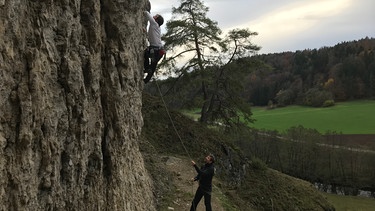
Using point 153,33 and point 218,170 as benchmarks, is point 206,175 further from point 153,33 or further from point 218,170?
point 218,170

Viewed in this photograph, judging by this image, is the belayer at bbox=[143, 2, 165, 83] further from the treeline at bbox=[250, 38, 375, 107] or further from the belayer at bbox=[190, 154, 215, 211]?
the treeline at bbox=[250, 38, 375, 107]

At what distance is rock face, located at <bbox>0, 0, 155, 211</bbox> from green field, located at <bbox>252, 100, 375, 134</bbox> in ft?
202

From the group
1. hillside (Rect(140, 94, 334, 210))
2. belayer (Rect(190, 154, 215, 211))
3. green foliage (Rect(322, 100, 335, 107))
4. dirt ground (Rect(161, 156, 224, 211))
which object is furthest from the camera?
green foliage (Rect(322, 100, 335, 107))

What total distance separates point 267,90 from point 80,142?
97.9m

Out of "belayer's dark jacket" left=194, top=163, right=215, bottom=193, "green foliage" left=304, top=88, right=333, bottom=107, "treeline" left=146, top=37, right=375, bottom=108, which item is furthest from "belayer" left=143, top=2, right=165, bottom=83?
"green foliage" left=304, top=88, right=333, bottom=107

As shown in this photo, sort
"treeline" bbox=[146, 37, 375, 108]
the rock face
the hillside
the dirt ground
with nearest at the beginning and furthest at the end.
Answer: the rock face → the dirt ground → the hillside → "treeline" bbox=[146, 37, 375, 108]

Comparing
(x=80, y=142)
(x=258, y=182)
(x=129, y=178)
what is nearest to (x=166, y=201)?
(x=129, y=178)

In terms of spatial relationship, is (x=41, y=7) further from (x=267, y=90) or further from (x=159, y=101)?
(x=267, y=90)

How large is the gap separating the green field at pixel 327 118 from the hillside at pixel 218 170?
4661 centimetres

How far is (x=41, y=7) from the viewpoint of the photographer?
6.51 meters

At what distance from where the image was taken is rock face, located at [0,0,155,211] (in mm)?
5875

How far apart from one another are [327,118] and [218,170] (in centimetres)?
6497

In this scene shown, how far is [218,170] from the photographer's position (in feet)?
71.0

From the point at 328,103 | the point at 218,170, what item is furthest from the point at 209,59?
the point at 328,103
